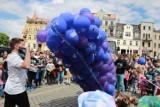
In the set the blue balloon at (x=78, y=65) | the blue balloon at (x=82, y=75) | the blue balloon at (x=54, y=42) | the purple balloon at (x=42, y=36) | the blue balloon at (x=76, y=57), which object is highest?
the purple balloon at (x=42, y=36)

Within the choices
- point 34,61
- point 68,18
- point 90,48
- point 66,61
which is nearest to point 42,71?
point 34,61

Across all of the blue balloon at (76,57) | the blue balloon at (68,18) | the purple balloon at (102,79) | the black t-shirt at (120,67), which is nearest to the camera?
the blue balloon at (68,18)

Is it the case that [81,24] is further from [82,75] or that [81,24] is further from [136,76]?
[136,76]

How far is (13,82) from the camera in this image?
5.32 m

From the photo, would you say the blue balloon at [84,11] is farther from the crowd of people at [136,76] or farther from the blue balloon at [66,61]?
the crowd of people at [136,76]

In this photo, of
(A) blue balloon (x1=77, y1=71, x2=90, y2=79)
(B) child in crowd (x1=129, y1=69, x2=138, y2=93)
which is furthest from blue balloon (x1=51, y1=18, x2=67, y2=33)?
(B) child in crowd (x1=129, y1=69, x2=138, y2=93)

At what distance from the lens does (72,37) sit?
7.17m

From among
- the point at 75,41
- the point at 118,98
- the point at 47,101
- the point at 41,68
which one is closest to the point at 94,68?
the point at 75,41

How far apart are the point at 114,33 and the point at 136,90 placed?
6035 centimetres

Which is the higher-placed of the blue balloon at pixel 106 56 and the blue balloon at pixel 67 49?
the blue balloon at pixel 67 49

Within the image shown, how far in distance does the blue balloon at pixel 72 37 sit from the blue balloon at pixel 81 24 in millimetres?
127

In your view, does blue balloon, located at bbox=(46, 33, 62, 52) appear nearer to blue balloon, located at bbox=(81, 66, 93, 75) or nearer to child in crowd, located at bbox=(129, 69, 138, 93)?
blue balloon, located at bbox=(81, 66, 93, 75)

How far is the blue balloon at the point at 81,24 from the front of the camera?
7220 mm

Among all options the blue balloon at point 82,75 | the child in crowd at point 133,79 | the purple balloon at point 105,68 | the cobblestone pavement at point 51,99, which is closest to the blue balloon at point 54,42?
the blue balloon at point 82,75
